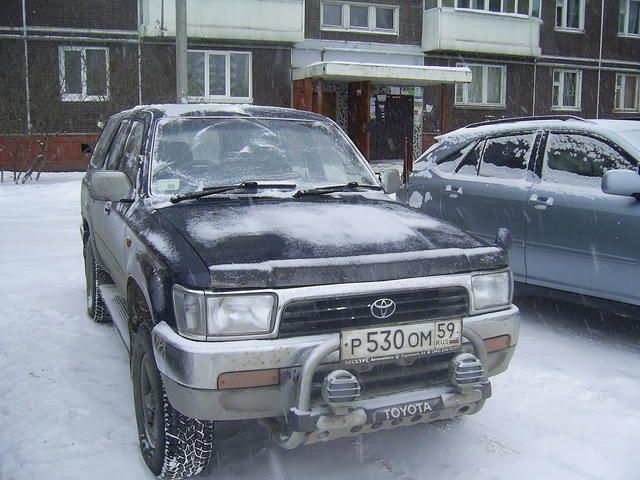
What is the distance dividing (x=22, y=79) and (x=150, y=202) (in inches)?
698

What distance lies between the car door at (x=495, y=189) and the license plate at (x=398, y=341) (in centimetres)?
A: 276

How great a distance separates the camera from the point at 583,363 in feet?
15.6

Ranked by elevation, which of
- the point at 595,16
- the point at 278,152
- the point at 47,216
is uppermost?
the point at 595,16

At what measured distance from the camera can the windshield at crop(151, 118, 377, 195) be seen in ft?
12.9

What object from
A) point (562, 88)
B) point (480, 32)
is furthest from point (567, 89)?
point (480, 32)

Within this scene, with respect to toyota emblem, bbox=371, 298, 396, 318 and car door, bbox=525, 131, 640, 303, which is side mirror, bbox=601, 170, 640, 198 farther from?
toyota emblem, bbox=371, 298, 396, 318

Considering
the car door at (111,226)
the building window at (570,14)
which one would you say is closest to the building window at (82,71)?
the car door at (111,226)

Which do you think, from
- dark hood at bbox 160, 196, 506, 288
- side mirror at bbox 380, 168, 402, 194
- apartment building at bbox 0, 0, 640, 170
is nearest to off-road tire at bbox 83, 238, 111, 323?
dark hood at bbox 160, 196, 506, 288

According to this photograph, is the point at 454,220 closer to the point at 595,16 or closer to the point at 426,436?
the point at 426,436

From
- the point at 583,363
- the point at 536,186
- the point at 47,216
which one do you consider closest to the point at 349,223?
the point at 583,363

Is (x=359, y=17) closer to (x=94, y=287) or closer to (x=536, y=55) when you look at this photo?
(x=536, y=55)

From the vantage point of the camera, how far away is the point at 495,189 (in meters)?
5.88

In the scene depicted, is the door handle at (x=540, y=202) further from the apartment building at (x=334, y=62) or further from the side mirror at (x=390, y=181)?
the apartment building at (x=334, y=62)

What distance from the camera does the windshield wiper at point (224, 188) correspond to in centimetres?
368
